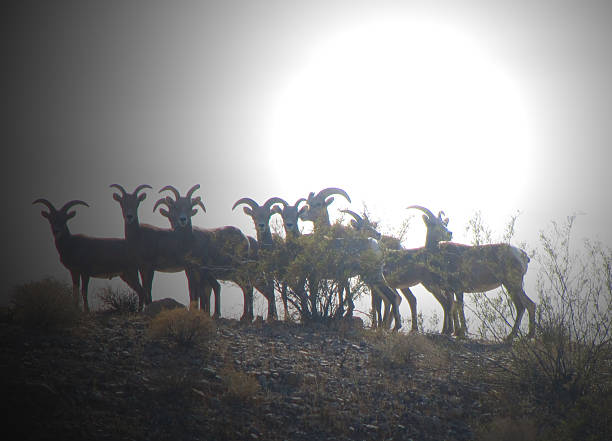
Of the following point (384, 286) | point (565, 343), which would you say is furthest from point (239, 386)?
point (384, 286)

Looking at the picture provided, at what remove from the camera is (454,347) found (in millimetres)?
9594

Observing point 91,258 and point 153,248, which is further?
point 91,258

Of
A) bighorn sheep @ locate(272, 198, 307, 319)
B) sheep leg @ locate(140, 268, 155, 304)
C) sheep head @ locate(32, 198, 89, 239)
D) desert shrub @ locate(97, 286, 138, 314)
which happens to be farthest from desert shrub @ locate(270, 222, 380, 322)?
sheep head @ locate(32, 198, 89, 239)

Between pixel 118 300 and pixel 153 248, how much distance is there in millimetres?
2251

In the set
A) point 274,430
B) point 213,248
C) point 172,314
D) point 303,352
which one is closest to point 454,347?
→ point 303,352

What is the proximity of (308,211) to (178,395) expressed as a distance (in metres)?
9.11

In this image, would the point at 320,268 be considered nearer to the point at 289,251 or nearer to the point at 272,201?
the point at 289,251

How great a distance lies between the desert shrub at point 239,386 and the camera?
6461mm

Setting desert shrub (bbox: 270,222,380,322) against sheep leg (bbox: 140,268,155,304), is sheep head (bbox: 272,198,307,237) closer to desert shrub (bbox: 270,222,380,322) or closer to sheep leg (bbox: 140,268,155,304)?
desert shrub (bbox: 270,222,380,322)

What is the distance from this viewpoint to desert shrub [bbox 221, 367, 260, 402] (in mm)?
6461

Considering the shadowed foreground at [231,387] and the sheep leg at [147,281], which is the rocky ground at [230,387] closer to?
the shadowed foreground at [231,387]

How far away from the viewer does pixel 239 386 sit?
6.53 meters

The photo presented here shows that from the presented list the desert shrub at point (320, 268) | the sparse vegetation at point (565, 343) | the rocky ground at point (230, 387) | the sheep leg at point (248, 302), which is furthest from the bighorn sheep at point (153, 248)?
the sparse vegetation at point (565, 343)

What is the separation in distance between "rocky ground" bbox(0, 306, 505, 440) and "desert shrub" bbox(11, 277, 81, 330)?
0.24 m
